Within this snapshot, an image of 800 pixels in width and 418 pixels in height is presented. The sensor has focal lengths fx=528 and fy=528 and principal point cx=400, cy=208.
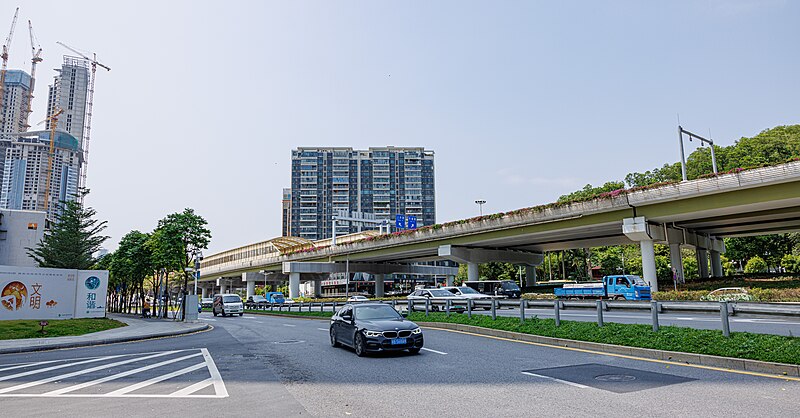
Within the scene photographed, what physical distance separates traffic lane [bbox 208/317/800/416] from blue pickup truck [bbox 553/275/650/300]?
Answer: 26.2 meters

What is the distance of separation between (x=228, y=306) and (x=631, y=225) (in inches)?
1214

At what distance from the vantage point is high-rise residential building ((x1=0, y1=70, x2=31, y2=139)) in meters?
177

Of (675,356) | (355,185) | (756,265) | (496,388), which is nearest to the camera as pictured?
(496,388)

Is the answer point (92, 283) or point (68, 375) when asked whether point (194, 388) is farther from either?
point (92, 283)

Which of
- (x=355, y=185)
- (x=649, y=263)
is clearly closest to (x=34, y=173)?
(x=355, y=185)

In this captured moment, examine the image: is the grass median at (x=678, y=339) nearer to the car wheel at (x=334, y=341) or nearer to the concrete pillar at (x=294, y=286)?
the car wheel at (x=334, y=341)

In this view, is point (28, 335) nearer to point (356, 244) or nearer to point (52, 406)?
point (52, 406)

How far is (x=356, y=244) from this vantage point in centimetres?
6309

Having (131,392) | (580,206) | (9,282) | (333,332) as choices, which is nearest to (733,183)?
(580,206)

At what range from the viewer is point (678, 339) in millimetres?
12023

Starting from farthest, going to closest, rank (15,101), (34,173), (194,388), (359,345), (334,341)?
(15,101) < (34,173) < (334,341) < (359,345) < (194,388)

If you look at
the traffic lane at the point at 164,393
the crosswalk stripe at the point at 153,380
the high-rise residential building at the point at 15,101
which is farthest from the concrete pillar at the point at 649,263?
the high-rise residential building at the point at 15,101

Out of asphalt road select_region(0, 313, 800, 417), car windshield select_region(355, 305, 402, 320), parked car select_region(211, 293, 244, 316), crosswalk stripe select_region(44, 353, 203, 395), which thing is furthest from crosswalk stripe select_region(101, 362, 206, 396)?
parked car select_region(211, 293, 244, 316)

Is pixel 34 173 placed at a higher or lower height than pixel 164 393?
higher
